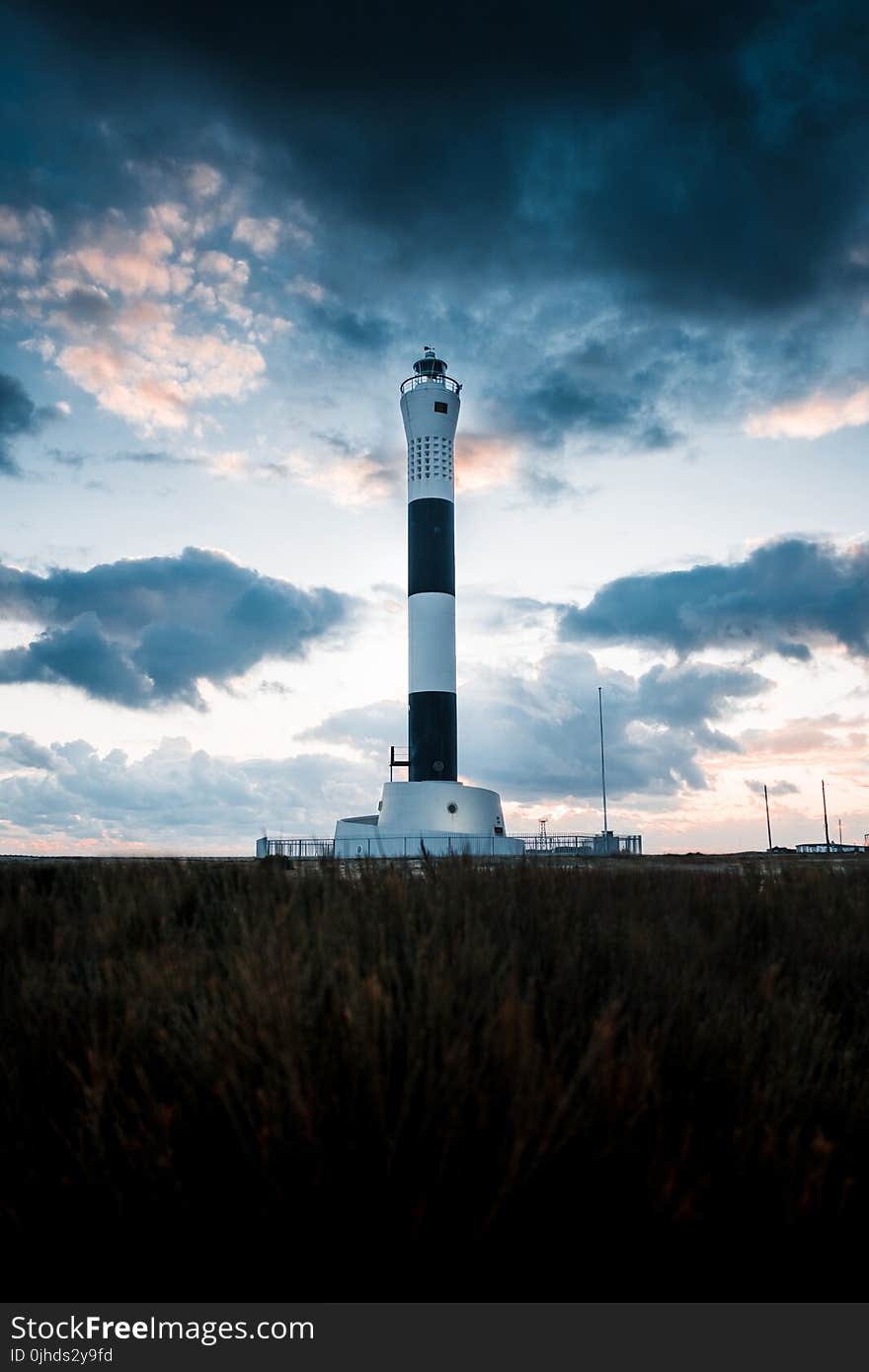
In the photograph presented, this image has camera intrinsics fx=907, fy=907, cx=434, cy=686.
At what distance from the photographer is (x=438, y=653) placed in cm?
3556

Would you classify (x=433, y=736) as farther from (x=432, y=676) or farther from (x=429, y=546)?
(x=429, y=546)

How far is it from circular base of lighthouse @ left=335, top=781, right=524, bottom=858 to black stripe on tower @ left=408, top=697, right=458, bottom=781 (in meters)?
0.44

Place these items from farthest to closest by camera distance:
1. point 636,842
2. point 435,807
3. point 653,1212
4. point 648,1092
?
point 636,842, point 435,807, point 648,1092, point 653,1212

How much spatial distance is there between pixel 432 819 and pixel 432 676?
18.2 ft

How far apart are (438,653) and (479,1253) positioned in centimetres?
3281

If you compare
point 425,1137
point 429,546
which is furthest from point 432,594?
point 425,1137

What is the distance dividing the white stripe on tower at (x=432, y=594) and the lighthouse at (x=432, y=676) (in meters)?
0.04

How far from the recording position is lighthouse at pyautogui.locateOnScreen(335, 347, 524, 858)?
3506 cm

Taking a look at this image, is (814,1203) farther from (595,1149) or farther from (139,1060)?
(139,1060)

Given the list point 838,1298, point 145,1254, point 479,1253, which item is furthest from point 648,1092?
point 145,1254

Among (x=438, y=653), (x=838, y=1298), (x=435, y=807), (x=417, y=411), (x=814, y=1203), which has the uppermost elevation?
(x=417, y=411)

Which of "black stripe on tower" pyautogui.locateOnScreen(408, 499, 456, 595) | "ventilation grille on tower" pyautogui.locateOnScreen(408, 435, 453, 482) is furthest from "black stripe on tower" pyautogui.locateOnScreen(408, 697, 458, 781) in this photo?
"ventilation grille on tower" pyautogui.locateOnScreen(408, 435, 453, 482)

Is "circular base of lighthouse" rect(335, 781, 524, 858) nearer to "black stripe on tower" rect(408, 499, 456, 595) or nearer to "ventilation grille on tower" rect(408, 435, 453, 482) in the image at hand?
"black stripe on tower" rect(408, 499, 456, 595)

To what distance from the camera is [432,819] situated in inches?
1375
